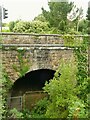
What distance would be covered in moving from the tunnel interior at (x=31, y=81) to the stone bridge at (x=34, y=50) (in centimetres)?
53

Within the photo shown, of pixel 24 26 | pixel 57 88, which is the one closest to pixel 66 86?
pixel 57 88

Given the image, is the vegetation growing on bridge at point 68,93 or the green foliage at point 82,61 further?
the green foliage at point 82,61

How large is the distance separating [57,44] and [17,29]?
4541 mm

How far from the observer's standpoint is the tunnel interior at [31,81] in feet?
43.7

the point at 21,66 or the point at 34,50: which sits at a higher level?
the point at 34,50

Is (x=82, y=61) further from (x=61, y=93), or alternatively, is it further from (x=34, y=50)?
(x=61, y=93)

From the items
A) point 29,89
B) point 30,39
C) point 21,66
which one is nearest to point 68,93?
point 21,66

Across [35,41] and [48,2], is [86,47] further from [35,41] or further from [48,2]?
[48,2]

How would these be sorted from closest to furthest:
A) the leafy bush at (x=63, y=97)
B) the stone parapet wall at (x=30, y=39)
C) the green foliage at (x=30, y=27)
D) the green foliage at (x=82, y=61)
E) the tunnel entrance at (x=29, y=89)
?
the leafy bush at (x=63, y=97), the stone parapet wall at (x=30, y=39), the green foliage at (x=82, y=61), the tunnel entrance at (x=29, y=89), the green foliage at (x=30, y=27)

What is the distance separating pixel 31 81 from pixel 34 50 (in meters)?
1.72

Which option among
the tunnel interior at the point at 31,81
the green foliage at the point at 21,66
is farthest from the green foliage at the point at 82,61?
the green foliage at the point at 21,66

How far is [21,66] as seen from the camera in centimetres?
1255

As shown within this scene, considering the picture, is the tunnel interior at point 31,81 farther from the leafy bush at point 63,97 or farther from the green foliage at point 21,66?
the leafy bush at point 63,97

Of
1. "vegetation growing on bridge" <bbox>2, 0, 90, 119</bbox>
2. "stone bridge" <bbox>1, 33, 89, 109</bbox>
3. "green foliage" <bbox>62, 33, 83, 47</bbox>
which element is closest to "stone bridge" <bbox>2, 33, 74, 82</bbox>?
"stone bridge" <bbox>1, 33, 89, 109</bbox>
